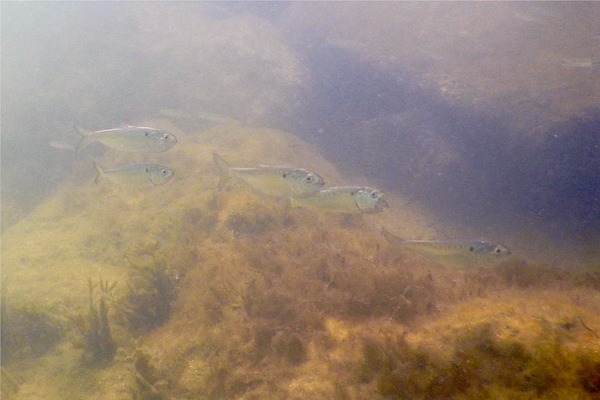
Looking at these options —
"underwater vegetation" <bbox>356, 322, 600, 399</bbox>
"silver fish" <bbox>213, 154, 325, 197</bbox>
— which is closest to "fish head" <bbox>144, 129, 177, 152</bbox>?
"silver fish" <bbox>213, 154, 325, 197</bbox>

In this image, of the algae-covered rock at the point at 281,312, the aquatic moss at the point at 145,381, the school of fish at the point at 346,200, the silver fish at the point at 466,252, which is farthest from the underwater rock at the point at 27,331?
the silver fish at the point at 466,252

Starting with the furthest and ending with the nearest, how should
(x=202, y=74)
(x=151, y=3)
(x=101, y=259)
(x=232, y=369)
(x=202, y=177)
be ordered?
(x=151, y=3) < (x=202, y=74) < (x=202, y=177) < (x=101, y=259) < (x=232, y=369)

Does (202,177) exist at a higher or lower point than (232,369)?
lower

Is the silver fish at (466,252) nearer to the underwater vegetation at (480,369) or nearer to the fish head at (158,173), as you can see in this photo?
the underwater vegetation at (480,369)

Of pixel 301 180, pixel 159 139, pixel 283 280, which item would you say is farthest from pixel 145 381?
pixel 159 139

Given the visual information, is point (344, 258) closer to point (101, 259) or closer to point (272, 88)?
point (101, 259)

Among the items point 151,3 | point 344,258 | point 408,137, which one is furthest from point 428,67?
point 151,3

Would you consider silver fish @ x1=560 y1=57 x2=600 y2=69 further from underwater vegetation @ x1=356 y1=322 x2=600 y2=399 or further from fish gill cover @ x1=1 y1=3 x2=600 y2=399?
underwater vegetation @ x1=356 y1=322 x2=600 y2=399
